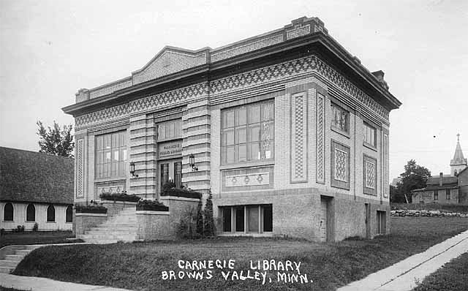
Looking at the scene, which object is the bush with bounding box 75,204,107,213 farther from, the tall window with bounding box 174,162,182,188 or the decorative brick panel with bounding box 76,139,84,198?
the decorative brick panel with bounding box 76,139,84,198

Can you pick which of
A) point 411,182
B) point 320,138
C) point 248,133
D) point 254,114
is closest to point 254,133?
point 248,133

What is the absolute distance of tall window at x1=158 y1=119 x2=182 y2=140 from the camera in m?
22.5

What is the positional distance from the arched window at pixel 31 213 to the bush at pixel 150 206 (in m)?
27.2

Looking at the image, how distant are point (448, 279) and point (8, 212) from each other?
122ft

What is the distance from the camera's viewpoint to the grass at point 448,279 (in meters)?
10.8

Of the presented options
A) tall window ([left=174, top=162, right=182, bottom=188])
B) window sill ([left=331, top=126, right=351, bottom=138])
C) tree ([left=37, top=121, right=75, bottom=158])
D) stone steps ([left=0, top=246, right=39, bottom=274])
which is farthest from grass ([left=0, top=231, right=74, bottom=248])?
tree ([left=37, top=121, right=75, bottom=158])

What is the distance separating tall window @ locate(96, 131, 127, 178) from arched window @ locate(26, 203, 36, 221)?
1854cm

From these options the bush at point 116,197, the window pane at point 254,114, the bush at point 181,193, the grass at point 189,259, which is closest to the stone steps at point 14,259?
the grass at point 189,259

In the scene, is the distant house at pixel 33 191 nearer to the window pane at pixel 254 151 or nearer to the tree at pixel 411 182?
the window pane at pixel 254 151

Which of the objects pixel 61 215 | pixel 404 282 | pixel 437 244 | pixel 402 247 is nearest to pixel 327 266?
pixel 404 282

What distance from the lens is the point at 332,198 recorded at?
19.1 m

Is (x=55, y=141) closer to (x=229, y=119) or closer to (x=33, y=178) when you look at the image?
(x=33, y=178)

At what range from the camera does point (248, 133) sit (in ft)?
65.6

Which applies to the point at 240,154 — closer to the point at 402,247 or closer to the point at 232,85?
the point at 232,85
